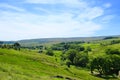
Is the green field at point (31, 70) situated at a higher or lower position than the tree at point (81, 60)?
higher

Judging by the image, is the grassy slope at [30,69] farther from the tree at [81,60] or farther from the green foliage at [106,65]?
the tree at [81,60]

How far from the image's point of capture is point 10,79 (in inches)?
1304

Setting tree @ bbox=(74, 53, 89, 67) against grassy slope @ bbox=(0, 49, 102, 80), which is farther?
tree @ bbox=(74, 53, 89, 67)

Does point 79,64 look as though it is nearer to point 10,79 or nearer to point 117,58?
point 117,58

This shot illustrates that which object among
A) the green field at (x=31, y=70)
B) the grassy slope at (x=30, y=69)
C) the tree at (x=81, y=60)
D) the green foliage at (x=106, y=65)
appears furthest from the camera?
the tree at (x=81, y=60)

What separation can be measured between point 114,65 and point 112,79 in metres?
27.9

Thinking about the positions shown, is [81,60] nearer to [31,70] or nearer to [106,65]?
[106,65]

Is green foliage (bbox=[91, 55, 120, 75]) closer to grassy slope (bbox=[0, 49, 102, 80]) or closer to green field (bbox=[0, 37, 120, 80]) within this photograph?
green field (bbox=[0, 37, 120, 80])

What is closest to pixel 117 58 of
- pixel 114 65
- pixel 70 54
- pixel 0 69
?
pixel 114 65

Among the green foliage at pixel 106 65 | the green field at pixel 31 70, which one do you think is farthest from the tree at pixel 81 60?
the green field at pixel 31 70

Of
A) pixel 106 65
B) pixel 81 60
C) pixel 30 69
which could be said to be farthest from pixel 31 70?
pixel 81 60

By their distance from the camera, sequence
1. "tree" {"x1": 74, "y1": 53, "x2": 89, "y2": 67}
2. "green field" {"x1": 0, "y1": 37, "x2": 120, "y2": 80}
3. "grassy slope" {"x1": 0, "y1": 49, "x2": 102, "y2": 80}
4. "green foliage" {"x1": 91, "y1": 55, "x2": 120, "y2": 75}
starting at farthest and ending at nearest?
1. "tree" {"x1": 74, "y1": 53, "x2": 89, "y2": 67}
2. "green foliage" {"x1": 91, "y1": 55, "x2": 120, "y2": 75}
3. "grassy slope" {"x1": 0, "y1": 49, "x2": 102, "y2": 80}
4. "green field" {"x1": 0, "y1": 37, "x2": 120, "y2": 80}

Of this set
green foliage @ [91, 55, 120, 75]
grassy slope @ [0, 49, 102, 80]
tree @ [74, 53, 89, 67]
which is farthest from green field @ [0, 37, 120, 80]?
tree @ [74, 53, 89, 67]

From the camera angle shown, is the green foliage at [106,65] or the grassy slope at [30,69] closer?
the grassy slope at [30,69]
